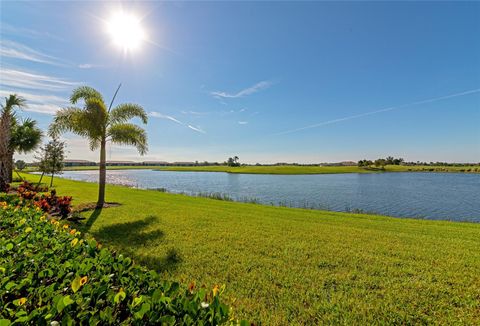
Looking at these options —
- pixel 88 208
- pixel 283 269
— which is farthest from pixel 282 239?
pixel 88 208

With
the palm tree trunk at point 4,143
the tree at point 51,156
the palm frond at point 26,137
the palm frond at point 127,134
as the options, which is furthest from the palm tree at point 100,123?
the palm frond at point 26,137

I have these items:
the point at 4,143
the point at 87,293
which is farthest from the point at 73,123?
the point at 87,293

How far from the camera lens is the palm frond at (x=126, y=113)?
12.5 meters

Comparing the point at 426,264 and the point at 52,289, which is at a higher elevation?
the point at 52,289

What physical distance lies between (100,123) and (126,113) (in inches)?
56.3

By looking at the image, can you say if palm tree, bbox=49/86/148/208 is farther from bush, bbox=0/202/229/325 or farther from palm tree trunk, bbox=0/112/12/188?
bush, bbox=0/202/229/325

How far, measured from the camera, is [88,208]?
36.3 feet

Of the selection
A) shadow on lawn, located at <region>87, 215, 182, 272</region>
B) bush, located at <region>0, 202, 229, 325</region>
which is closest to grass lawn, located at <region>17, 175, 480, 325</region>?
shadow on lawn, located at <region>87, 215, 182, 272</region>

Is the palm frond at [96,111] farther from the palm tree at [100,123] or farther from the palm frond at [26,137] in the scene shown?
the palm frond at [26,137]

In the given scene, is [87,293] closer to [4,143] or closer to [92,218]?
[92,218]

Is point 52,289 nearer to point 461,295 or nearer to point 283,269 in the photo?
point 283,269

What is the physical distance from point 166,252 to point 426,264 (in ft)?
19.8

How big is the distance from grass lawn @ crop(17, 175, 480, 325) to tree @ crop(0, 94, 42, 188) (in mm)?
9228

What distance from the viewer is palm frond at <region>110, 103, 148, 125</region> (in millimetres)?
12531
